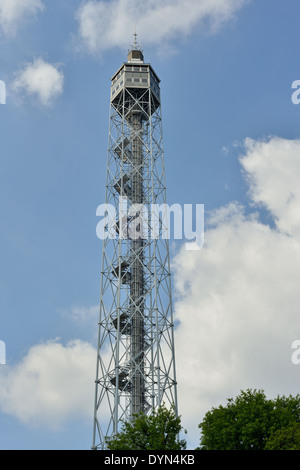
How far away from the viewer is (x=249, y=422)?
45562 mm

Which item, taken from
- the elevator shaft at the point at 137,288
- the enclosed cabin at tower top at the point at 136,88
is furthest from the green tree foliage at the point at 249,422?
the enclosed cabin at tower top at the point at 136,88

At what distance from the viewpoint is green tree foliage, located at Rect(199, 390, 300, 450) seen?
44.9m

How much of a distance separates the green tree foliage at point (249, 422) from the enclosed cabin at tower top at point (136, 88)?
34.0 m

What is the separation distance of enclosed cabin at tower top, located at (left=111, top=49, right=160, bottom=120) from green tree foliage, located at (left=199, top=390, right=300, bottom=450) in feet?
111

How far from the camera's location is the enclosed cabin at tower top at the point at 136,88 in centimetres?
6700

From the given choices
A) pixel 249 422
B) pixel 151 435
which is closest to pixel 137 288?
pixel 249 422

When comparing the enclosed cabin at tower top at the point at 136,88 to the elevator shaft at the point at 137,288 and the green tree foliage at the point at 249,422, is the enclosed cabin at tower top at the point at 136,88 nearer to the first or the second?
the elevator shaft at the point at 137,288

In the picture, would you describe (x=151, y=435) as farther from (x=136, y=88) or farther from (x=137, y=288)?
(x=136, y=88)

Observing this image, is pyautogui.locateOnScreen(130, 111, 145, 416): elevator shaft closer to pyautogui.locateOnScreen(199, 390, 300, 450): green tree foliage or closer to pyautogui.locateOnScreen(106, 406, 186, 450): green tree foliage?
pyautogui.locateOnScreen(199, 390, 300, 450): green tree foliage

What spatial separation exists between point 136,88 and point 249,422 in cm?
3912
